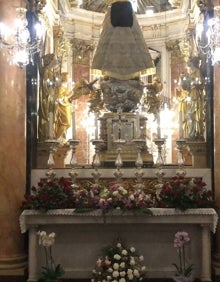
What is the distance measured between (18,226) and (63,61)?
415 centimetres

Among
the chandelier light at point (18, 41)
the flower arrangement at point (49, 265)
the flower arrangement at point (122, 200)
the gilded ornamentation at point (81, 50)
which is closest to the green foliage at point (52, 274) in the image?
the flower arrangement at point (49, 265)

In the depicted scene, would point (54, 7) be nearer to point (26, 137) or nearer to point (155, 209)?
point (26, 137)

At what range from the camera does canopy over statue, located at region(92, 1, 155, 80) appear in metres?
8.80

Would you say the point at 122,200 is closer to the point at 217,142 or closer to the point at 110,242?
the point at 110,242

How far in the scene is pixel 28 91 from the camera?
26.9ft

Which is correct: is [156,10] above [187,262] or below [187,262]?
above

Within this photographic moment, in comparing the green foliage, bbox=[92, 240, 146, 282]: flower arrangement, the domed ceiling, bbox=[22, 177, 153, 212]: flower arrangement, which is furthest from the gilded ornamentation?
the green foliage

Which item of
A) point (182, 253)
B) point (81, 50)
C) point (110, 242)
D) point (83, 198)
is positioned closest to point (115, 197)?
point (83, 198)

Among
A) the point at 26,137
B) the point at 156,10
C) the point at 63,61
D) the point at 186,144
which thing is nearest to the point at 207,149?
the point at 186,144

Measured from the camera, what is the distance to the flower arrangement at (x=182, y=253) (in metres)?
6.46

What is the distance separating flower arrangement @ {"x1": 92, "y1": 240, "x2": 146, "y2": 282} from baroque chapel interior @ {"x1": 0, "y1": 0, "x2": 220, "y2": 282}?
0.11 metres

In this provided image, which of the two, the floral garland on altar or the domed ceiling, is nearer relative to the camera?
the floral garland on altar

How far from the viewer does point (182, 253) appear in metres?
7.31

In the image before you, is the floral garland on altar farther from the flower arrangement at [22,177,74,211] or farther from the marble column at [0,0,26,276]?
the marble column at [0,0,26,276]
